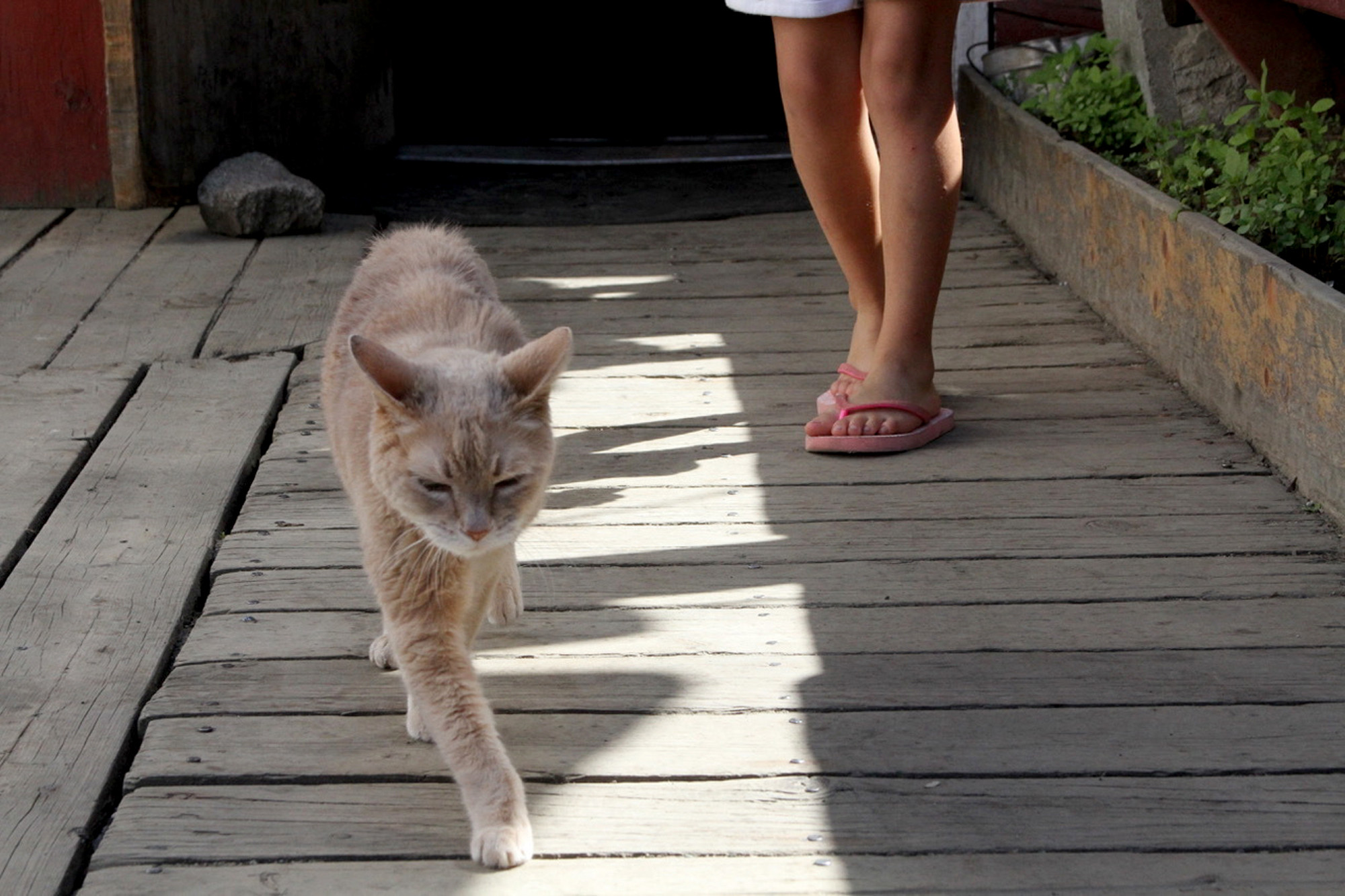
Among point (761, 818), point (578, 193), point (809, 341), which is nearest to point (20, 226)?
point (578, 193)

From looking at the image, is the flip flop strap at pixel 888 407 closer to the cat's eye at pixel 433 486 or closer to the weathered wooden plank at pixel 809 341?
the weathered wooden plank at pixel 809 341

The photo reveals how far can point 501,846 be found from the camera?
1.91 metres

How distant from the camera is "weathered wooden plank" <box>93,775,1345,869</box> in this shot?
1.96 metres

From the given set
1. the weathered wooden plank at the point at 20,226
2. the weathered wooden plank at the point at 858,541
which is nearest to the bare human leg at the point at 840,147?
the weathered wooden plank at the point at 858,541

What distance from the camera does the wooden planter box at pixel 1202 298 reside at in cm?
290

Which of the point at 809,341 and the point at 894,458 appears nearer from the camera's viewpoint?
the point at 894,458

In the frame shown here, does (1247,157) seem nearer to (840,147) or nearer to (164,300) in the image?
(840,147)

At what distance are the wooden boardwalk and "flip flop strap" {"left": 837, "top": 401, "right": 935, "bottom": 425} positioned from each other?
0.10m

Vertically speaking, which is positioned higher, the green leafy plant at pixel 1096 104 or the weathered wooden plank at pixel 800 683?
the green leafy plant at pixel 1096 104

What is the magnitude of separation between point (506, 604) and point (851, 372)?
1309mm

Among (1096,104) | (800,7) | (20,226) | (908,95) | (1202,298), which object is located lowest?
(20,226)

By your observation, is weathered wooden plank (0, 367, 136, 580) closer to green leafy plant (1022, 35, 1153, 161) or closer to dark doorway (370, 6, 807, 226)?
green leafy plant (1022, 35, 1153, 161)

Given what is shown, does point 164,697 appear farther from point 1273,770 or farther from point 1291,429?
point 1291,429

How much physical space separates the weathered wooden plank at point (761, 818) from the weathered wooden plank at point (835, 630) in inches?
16.9
